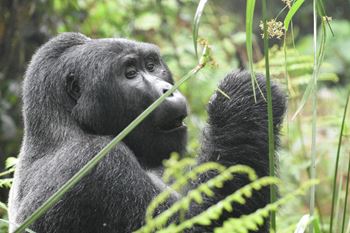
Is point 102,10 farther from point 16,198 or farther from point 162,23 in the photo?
point 16,198

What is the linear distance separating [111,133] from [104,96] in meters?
0.17

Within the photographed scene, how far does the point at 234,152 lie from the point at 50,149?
2.58 feet

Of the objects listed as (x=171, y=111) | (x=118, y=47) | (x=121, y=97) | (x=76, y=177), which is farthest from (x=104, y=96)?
(x=76, y=177)

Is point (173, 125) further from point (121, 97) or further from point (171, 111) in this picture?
point (121, 97)

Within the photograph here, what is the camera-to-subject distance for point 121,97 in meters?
3.07

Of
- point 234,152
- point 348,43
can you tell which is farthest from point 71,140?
point 348,43

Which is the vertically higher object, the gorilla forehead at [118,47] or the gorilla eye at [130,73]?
the gorilla forehead at [118,47]

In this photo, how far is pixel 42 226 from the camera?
2783 millimetres

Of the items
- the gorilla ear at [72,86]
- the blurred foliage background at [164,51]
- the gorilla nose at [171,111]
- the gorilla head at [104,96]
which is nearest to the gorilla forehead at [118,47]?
the gorilla head at [104,96]

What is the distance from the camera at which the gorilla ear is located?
3.11 m

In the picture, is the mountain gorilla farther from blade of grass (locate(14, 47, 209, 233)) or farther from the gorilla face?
blade of grass (locate(14, 47, 209, 233))

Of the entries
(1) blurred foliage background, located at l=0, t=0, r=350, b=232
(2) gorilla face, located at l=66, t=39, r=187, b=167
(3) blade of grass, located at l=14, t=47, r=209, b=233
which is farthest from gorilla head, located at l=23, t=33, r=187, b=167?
(1) blurred foliage background, located at l=0, t=0, r=350, b=232

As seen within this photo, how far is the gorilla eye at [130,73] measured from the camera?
3.12 m

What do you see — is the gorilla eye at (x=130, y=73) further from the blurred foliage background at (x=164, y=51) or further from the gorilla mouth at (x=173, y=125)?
the blurred foliage background at (x=164, y=51)
